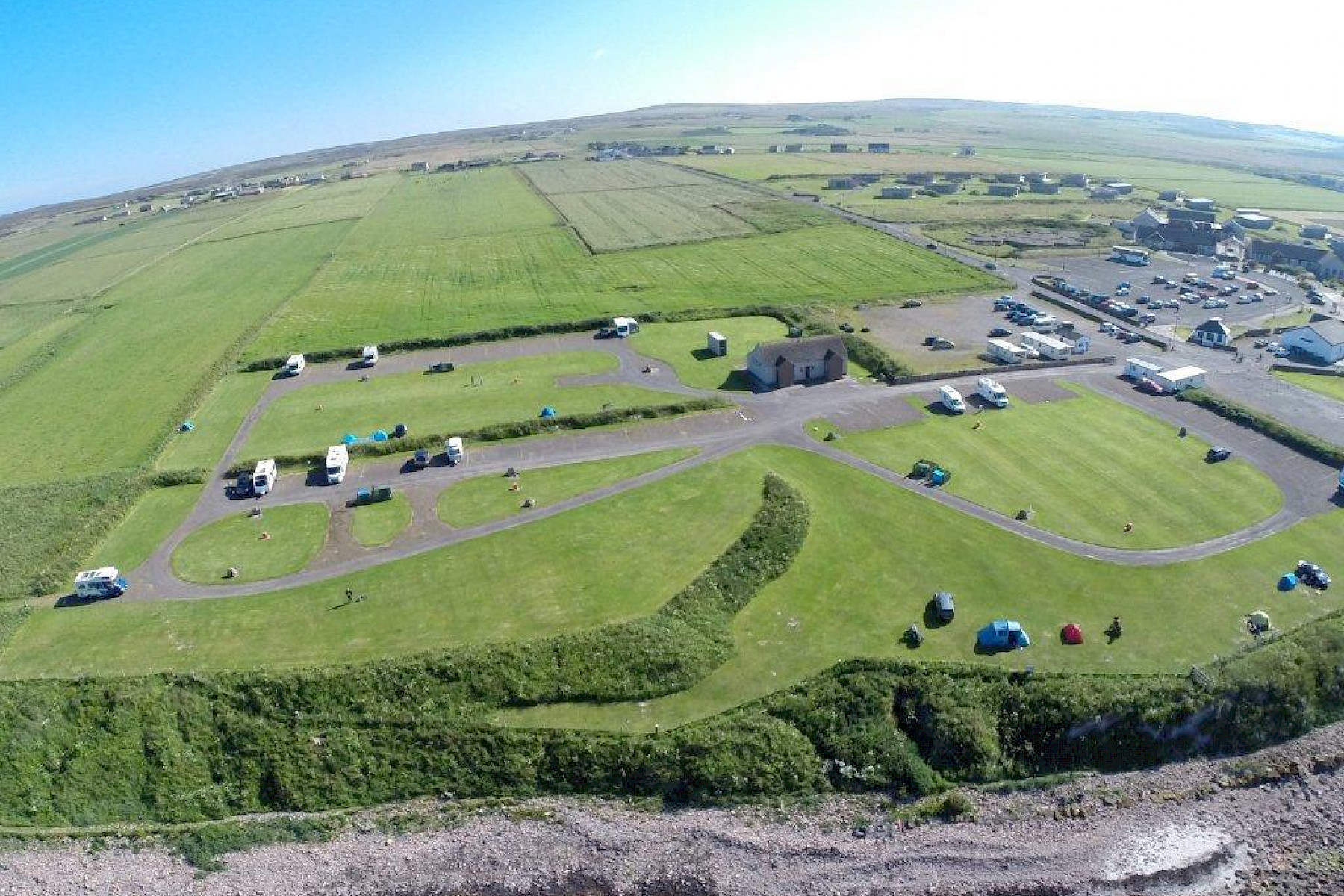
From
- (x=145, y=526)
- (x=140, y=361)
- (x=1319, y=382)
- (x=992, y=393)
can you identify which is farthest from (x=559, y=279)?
(x=1319, y=382)

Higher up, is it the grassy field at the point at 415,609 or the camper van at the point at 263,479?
the camper van at the point at 263,479

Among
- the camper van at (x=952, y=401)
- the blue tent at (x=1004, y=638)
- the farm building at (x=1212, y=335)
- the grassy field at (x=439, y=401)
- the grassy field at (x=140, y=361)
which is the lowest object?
the blue tent at (x=1004, y=638)

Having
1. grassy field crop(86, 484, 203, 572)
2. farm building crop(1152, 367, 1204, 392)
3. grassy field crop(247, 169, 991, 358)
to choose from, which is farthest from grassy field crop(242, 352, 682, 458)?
farm building crop(1152, 367, 1204, 392)

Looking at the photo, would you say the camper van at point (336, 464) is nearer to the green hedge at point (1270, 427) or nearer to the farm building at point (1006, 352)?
the farm building at point (1006, 352)

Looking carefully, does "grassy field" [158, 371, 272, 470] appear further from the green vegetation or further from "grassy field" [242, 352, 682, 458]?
the green vegetation

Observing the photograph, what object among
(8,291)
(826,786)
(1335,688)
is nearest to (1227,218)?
(1335,688)

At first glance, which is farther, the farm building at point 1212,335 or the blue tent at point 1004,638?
the farm building at point 1212,335

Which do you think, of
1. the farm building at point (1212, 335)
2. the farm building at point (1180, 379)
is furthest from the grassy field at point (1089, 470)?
the farm building at point (1212, 335)

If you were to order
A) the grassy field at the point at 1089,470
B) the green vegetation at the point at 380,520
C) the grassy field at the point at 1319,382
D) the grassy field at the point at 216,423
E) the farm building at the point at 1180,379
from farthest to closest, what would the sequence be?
the farm building at the point at 1180,379
the grassy field at the point at 1319,382
the grassy field at the point at 216,423
the green vegetation at the point at 380,520
the grassy field at the point at 1089,470
